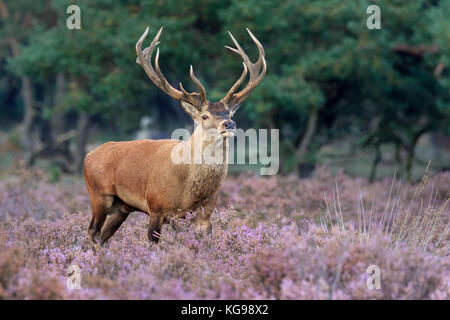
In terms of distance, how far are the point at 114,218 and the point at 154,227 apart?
106 centimetres

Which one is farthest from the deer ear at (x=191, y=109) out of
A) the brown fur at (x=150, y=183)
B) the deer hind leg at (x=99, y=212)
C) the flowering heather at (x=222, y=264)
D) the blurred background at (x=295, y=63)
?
the blurred background at (x=295, y=63)

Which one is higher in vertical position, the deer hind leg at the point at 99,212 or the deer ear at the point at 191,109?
the deer ear at the point at 191,109

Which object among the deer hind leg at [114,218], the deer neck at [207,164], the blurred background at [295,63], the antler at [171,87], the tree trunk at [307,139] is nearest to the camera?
the deer neck at [207,164]

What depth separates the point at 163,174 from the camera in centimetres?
657

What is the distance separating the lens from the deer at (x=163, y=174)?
6.40 meters

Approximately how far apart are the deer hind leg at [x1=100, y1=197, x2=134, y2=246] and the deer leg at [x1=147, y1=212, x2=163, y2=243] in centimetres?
87

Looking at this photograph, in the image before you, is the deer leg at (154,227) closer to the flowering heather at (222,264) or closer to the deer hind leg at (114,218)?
the flowering heather at (222,264)

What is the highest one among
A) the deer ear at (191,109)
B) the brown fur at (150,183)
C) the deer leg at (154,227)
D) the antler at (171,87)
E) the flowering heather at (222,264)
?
the antler at (171,87)

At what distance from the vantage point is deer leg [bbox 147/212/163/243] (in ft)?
20.8

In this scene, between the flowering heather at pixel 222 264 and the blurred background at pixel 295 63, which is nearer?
the flowering heather at pixel 222 264
